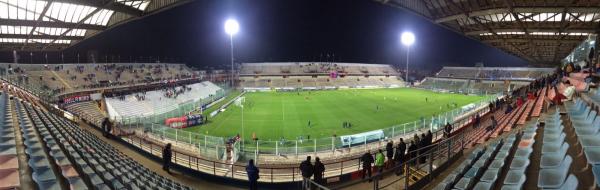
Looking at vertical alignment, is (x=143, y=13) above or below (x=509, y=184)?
above

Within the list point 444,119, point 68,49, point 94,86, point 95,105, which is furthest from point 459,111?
point 68,49

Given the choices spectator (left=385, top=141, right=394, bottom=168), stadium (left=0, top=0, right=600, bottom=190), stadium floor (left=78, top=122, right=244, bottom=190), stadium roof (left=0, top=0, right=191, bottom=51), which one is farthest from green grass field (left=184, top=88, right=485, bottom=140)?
spectator (left=385, top=141, right=394, bottom=168)

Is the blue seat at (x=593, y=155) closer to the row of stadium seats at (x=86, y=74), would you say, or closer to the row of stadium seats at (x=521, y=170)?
the row of stadium seats at (x=521, y=170)

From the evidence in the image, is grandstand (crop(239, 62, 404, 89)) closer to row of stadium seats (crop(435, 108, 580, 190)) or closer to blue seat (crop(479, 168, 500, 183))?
row of stadium seats (crop(435, 108, 580, 190))

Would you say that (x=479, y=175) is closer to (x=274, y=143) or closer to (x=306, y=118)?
(x=274, y=143)

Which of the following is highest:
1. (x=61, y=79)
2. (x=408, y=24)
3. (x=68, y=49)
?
(x=408, y=24)

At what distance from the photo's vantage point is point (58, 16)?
30.6 metres

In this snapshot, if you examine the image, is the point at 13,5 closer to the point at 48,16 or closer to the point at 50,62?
the point at 48,16

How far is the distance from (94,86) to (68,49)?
14852 mm

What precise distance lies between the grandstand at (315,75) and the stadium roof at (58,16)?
1557 inches

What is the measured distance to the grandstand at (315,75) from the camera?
80.7 metres

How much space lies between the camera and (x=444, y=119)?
23.2 m

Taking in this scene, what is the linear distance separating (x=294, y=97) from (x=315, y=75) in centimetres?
3185

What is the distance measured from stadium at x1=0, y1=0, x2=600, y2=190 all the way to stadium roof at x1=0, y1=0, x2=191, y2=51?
205 mm
